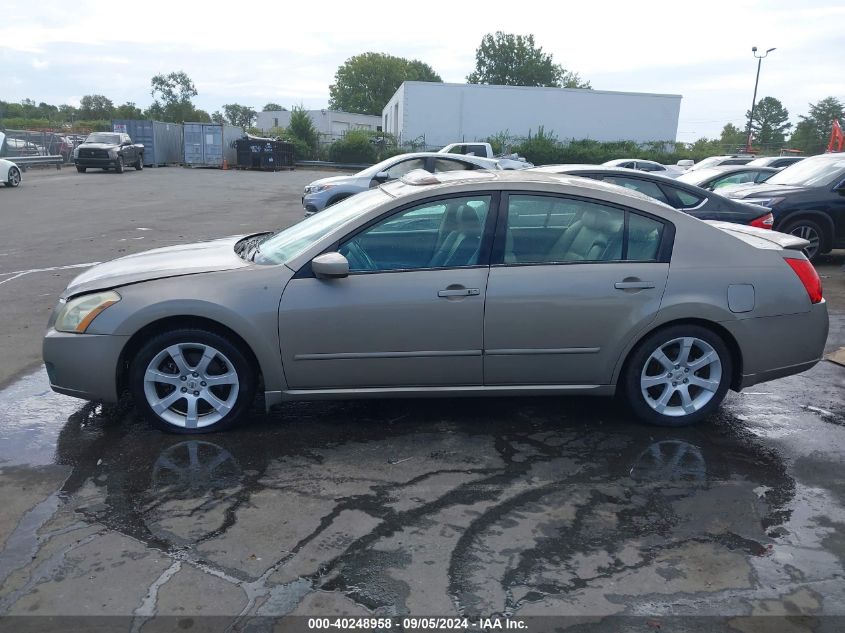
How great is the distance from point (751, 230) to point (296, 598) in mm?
4143

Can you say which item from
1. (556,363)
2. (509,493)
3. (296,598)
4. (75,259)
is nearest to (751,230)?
(556,363)

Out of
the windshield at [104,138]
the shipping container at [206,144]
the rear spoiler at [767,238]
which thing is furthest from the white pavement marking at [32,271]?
the shipping container at [206,144]

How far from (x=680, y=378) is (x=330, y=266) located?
2.33 metres

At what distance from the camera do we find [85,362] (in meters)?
4.36

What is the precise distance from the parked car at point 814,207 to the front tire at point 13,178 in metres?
22.3

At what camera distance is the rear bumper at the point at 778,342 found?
4.62 meters

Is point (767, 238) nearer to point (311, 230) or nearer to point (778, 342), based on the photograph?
point (778, 342)

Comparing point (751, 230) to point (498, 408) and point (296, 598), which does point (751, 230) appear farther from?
point (296, 598)

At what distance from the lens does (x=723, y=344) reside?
4656mm

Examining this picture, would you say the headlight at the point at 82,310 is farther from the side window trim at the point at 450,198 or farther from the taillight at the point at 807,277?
the taillight at the point at 807,277

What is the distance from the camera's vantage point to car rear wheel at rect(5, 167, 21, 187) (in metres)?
23.7

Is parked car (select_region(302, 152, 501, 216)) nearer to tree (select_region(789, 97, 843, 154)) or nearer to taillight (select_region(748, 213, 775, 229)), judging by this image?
taillight (select_region(748, 213, 775, 229))

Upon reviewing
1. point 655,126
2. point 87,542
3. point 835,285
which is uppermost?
point 655,126

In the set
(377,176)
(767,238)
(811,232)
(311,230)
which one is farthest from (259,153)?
(767,238)
